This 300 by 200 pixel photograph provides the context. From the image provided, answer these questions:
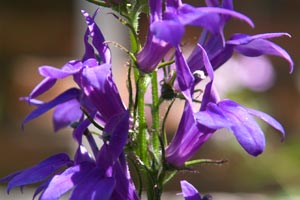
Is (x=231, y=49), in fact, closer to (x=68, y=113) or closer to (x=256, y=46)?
(x=256, y=46)

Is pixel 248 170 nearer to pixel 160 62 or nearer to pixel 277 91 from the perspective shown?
pixel 277 91

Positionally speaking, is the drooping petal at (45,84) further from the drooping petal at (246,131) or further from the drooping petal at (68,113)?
the drooping petal at (246,131)

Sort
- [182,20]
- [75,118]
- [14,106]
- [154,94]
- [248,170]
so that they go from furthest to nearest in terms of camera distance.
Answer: [14,106], [248,170], [75,118], [154,94], [182,20]

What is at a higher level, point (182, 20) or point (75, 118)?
point (182, 20)

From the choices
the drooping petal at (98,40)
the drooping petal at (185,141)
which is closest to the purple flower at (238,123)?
the drooping petal at (185,141)

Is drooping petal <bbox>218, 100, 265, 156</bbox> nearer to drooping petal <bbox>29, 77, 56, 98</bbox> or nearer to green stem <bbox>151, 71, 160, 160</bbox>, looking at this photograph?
green stem <bbox>151, 71, 160, 160</bbox>

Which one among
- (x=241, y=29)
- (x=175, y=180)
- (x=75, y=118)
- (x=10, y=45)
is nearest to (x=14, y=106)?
(x=10, y=45)
